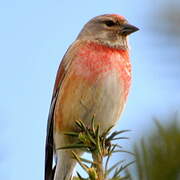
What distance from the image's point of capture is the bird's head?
168 inches

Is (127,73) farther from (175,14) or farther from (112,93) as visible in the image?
(175,14)

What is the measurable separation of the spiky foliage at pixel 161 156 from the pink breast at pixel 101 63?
9.60ft

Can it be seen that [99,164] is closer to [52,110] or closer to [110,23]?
[52,110]

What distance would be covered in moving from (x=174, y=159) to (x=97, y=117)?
3041mm

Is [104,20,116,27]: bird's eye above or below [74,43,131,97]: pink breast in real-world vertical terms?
above

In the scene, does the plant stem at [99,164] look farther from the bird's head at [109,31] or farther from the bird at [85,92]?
the bird's head at [109,31]

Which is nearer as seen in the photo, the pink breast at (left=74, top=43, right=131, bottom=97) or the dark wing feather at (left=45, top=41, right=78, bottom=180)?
the pink breast at (left=74, top=43, right=131, bottom=97)

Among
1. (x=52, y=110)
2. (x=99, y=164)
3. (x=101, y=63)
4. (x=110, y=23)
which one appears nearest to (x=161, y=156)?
(x=99, y=164)

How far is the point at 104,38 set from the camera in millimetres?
4301

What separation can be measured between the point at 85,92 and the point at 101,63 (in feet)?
1.15

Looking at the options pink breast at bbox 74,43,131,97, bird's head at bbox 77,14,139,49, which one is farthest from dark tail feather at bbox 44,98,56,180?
bird's head at bbox 77,14,139,49

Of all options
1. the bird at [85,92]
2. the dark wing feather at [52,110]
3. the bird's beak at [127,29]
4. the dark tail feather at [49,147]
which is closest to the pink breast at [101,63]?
the bird at [85,92]

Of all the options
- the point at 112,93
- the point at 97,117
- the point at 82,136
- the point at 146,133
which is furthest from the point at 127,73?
the point at 146,133

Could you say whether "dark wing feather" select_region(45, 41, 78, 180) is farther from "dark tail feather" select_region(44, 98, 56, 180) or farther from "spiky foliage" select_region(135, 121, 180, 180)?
"spiky foliage" select_region(135, 121, 180, 180)
